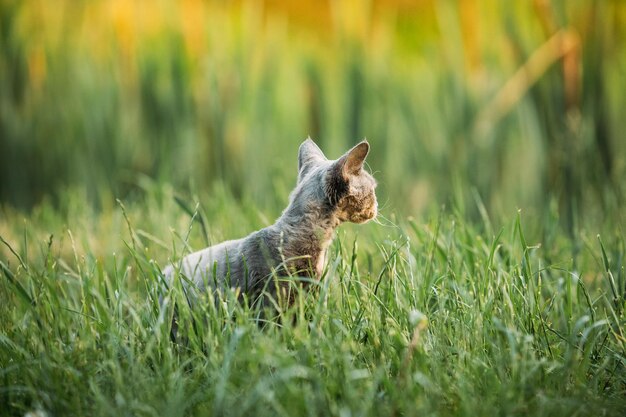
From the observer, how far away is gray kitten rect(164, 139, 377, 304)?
1930 millimetres

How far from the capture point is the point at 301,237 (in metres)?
1.96

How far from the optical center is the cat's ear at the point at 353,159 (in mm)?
1861

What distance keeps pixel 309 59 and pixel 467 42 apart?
0.86m

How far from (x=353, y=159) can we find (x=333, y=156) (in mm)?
2064

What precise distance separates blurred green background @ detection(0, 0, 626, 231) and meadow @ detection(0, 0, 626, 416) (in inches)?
0.4

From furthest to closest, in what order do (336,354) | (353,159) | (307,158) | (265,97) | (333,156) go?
(265,97)
(333,156)
(307,158)
(353,159)
(336,354)

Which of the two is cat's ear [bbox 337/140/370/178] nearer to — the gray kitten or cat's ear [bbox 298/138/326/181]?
the gray kitten

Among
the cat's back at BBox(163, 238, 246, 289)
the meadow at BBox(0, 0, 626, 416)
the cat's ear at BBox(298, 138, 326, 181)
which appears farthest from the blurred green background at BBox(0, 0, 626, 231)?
the cat's back at BBox(163, 238, 246, 289)

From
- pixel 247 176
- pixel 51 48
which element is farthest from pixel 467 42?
pixel 51 48

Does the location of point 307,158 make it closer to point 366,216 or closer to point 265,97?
point 366,216

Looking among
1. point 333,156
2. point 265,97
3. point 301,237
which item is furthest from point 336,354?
point 265,97

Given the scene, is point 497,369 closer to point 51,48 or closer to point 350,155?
point 350,155

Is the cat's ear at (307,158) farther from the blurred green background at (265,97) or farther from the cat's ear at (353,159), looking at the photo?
the blurred green background at (265,97)

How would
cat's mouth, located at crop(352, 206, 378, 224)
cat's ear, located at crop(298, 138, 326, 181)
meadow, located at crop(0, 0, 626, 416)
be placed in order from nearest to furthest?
meadow, located at crop(0, 0, 626, 416), cat's mouth, located at crop(352, 206, 378, 224), cat's ear, located at crop(298, 138, 326, 181)
